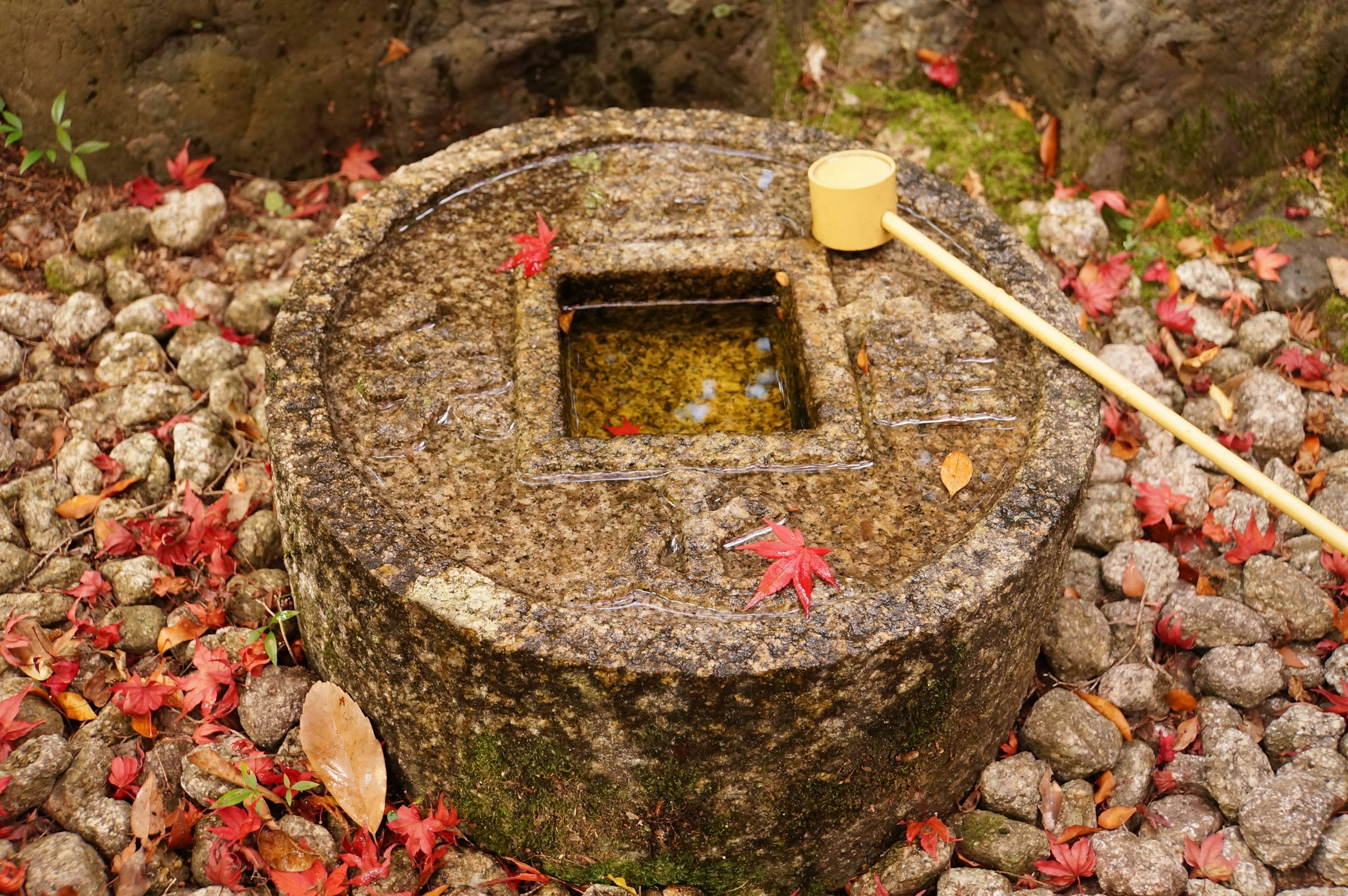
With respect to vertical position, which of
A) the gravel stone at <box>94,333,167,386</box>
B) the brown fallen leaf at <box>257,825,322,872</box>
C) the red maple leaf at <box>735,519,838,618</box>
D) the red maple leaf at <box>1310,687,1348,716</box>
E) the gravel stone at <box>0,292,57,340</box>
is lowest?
the red maple leaf at <box>1310,687,1348,716</box>

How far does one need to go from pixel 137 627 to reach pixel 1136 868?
2.73 meters

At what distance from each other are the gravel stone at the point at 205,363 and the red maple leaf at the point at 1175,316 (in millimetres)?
3288

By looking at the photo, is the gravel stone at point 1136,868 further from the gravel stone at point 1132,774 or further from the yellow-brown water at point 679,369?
the yellow-brown water at point 679,369

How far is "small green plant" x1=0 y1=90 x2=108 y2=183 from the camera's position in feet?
12.7

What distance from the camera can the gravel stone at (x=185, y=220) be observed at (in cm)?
407

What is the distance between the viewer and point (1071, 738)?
290cm

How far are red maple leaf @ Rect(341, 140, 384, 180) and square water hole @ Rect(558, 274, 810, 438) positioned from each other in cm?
153

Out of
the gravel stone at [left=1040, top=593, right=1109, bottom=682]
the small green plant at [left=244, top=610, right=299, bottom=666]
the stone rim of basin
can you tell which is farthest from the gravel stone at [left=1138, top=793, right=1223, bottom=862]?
the small green plant at [left=244, top=610, right=299, bottom=666]

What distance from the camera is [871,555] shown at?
8.35ft

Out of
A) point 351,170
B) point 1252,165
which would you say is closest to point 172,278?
point 351,170

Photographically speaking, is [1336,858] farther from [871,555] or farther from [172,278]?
[172,278]

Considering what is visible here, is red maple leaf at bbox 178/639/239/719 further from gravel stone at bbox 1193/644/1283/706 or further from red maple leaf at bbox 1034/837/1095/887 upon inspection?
gravel stone at bbox 1193/644/1283/706

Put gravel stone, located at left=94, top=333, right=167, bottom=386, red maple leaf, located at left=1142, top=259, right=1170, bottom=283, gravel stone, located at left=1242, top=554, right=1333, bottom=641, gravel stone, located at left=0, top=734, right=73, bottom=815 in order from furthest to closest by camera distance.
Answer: red maple leaf, located at left=1142, top=259, right=1170, bottom=283
gravel stone, located at left=94, top=333, right=167, bottom=386
gravel stone, located at left=1242, top=554, right=1333, bottom=641
gravel stone, located at left=0, top=734, right=73, bottom=815

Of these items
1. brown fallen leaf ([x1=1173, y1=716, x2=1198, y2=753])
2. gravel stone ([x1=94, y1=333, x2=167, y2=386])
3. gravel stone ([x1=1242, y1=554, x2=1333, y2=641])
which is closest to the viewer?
brown fallen leaf ([x1=1173, y1=716, x2=1198, y2=753])
